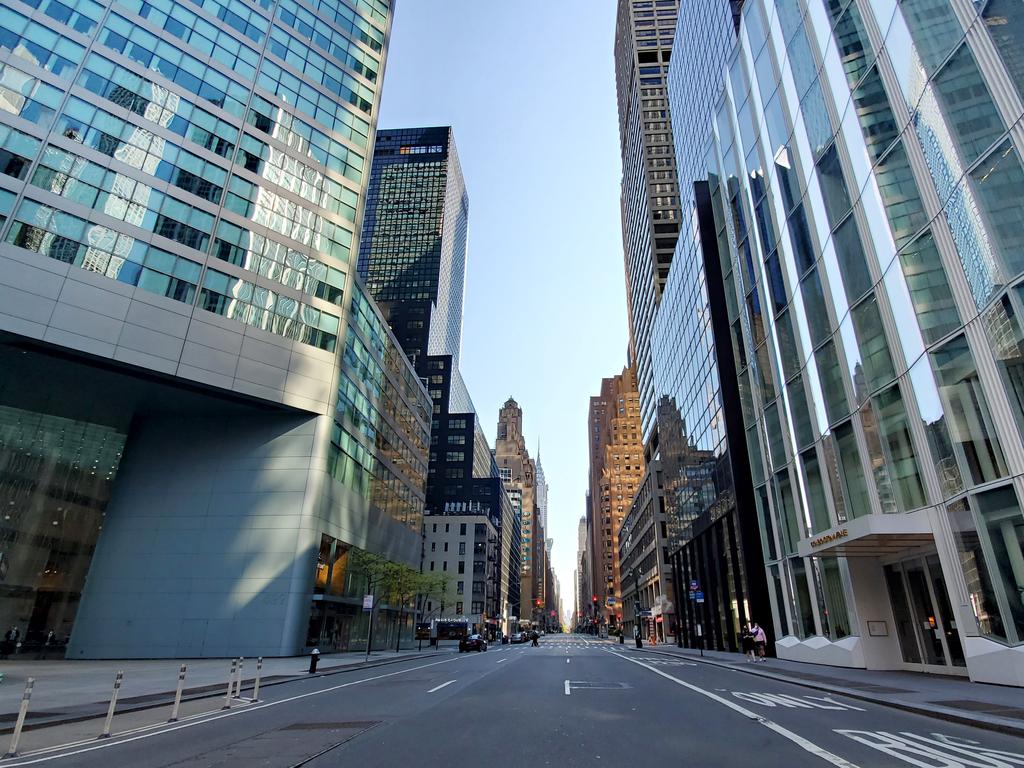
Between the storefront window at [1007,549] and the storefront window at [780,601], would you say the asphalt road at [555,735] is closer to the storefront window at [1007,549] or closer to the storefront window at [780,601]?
the storefront window at [1007,549]

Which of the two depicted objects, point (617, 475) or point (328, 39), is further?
point (617, 475)

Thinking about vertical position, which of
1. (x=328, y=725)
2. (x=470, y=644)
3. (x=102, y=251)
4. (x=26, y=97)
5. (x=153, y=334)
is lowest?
(x=470, y=644)

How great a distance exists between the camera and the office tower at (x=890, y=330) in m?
14.3

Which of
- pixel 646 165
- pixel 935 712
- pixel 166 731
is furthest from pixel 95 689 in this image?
pixel 646 165

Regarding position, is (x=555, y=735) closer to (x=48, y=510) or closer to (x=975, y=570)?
(x=975, y=570)

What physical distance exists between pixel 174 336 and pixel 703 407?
36910 millimetres

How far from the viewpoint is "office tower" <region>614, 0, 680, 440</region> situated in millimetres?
85438

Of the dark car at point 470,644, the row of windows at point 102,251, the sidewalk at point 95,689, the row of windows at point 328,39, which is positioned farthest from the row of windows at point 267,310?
the dark car at point 470,644

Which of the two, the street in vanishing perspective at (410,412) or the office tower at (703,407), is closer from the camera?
the street in vanishing perspective at (410,412)

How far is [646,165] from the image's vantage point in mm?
95062

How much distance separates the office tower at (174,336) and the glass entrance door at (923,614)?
30.6 meters

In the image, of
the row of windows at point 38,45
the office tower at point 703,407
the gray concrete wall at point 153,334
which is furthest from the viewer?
the office tower at point 703,407

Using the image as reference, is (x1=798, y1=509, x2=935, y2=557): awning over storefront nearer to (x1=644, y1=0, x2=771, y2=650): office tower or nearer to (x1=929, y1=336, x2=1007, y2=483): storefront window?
(x1=929, y1=336, x2=1007, y2=483): storefront window

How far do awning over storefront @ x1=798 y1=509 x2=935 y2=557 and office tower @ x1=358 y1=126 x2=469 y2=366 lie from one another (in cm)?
11780
